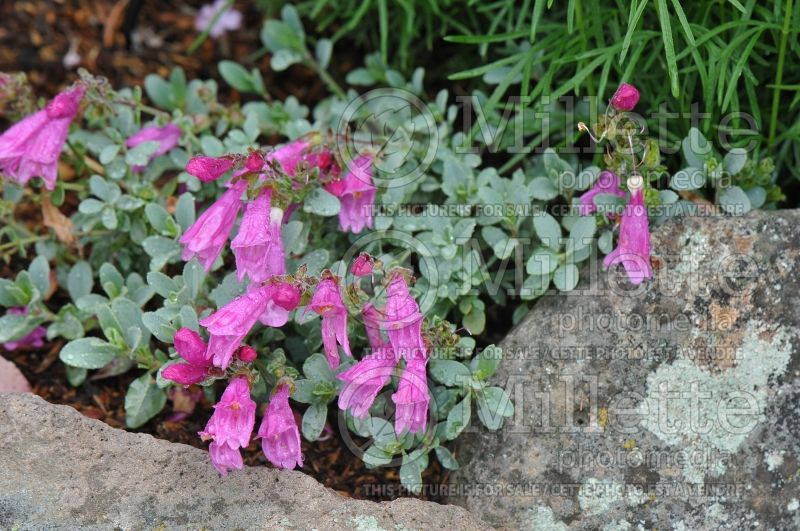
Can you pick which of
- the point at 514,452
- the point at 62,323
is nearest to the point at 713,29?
the point at 514,452

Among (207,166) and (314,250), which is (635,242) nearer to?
(314,250)

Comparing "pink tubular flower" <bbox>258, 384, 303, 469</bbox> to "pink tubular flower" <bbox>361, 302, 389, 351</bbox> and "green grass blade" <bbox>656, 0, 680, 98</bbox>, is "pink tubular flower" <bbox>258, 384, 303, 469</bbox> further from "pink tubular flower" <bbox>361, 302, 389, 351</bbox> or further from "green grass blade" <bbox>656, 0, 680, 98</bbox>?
"green grass blade" <bbox>656, 0, 680, 98</bbox>

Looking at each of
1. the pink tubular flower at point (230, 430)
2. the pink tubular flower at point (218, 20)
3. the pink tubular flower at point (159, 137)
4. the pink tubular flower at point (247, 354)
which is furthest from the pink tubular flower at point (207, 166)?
the pink tubular flower at point (218, 20)

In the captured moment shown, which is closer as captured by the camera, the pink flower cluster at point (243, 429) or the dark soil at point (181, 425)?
the pink flower cluster at point (243, 429)

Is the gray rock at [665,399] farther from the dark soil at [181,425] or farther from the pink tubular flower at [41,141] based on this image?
the pink tubular flower at [41,141]

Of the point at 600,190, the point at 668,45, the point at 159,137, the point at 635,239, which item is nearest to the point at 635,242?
the point at 635,239

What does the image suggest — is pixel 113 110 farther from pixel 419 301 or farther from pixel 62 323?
pixel 419 301

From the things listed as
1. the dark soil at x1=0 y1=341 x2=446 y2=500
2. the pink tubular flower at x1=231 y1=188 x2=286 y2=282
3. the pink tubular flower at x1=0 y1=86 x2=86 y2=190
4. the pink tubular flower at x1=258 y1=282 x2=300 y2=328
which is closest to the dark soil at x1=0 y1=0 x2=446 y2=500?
the pink tubular flower at x1=0 y1=86 x2=86 y2=190

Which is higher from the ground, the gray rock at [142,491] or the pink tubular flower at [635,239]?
the pink tubular flower at [635,239]
